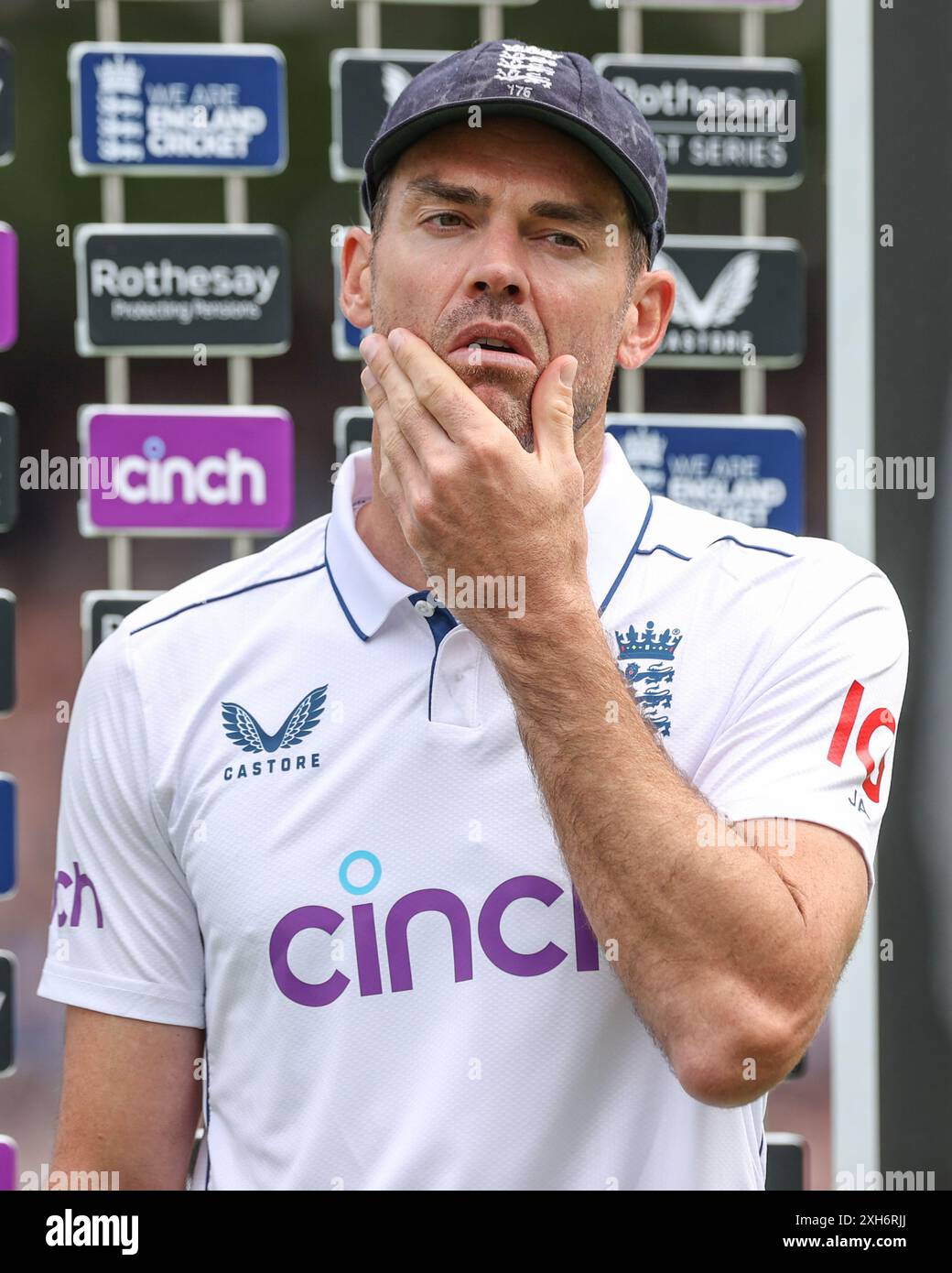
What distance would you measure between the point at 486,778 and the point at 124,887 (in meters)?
0.49

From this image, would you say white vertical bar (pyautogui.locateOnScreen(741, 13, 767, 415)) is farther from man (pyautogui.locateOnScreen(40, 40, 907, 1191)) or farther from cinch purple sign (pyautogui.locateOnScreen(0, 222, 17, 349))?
cinch purple sign (pyautogui.locateOnScreen(0, 222, 17, 349))

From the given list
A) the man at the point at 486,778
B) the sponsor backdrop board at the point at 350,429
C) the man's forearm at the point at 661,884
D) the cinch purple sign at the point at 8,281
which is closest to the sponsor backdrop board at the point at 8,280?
the cinch purple sign at the point at 8,281

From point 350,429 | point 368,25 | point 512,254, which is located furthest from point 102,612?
point 512,254

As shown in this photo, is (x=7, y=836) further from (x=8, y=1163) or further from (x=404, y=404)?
(x=404, y=404)

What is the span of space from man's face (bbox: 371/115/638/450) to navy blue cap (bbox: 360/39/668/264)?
0.03m

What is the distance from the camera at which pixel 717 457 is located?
278cm

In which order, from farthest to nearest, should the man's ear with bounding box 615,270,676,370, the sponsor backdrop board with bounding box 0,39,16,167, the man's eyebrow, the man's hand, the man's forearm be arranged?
the sponsor backdrop board with bounding box 0,39,16,167 → the man's ear with bounding box 615,270,676,370 → the man's eyebrow → the man's hand → the man's forearm

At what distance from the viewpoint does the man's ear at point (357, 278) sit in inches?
73.8

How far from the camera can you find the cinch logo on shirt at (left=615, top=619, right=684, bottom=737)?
1.60 m

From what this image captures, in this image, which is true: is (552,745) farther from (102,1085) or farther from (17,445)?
(17,445)

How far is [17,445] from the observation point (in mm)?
2689

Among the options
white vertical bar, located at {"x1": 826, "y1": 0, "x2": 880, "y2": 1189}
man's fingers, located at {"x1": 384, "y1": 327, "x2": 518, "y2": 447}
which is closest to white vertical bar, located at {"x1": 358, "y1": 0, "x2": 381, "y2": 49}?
white vertical bar, located at {"x1": 826, "y1": 0, "x2": 880, "y2": 1189}

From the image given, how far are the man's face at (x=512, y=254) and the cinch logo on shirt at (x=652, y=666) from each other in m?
0.27
